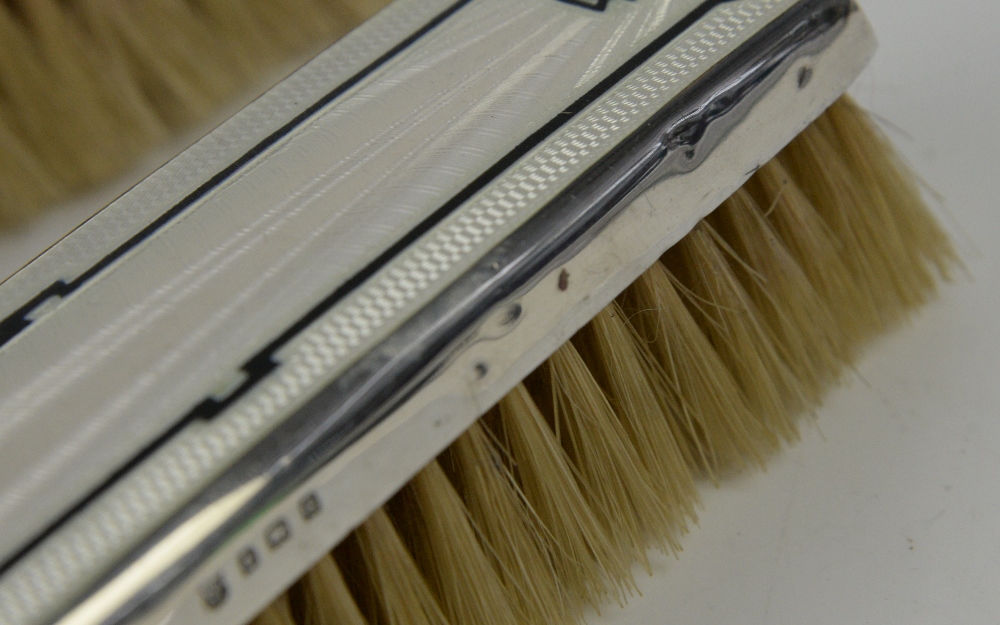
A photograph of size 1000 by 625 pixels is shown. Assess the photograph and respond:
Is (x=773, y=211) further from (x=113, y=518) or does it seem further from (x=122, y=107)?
(x=122, y=107)

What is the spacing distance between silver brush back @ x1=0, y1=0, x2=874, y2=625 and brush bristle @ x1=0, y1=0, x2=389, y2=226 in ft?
1.26

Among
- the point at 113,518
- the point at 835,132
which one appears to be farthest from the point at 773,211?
the point at 113,518

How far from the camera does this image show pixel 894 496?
697mm

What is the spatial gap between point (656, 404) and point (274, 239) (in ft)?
0.93

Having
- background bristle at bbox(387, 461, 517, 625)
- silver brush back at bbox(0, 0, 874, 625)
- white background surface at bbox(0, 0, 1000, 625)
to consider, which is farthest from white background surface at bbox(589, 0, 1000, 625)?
silver brush back at bbox(0, 0, 874, 625)

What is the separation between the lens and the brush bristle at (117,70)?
928mm

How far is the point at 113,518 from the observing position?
0.46 metres

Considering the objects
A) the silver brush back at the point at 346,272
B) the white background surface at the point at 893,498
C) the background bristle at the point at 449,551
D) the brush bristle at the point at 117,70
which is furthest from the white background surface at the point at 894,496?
the brush bristle at the point at 117,70

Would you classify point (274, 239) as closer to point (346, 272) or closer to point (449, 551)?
point (346, 272)

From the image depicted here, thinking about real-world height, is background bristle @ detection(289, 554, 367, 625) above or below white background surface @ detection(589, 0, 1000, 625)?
above

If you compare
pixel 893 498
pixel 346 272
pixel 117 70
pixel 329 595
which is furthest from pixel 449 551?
pixel 117 70

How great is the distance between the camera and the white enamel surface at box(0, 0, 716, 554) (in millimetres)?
488

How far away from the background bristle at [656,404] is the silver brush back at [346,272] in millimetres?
65

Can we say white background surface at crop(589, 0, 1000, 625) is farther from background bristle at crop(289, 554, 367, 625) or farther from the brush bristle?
the brush bristle
